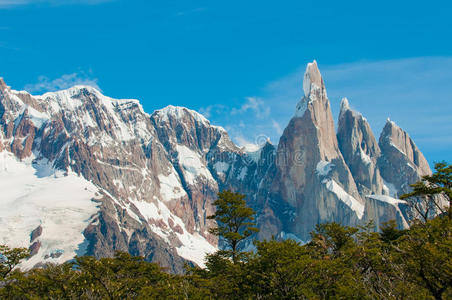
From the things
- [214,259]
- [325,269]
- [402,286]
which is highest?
[214,259]

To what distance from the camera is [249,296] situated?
3722 cm

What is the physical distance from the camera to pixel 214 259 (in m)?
57.8

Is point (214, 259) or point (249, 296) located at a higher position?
point (214, 259)

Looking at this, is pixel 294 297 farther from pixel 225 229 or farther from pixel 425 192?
pixel 425 192

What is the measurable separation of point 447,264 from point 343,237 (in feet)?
115

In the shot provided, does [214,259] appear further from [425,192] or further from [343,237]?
[425,192]

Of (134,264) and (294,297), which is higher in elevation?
(134,264)

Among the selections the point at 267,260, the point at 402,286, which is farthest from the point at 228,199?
the point at 402,286

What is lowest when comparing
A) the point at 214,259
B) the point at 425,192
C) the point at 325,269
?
the point at 325,269

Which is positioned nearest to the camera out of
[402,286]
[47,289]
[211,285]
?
[402,286]

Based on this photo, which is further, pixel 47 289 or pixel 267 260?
pixel 47 289

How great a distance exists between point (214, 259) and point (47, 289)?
20.7 m

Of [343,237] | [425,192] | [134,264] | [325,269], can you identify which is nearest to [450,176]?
[425,192]

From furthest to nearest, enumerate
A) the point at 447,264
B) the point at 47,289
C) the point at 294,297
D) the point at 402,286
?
the point at 47,289 < the point at 294,297 < the point at 402,286 < the point at 447,264
